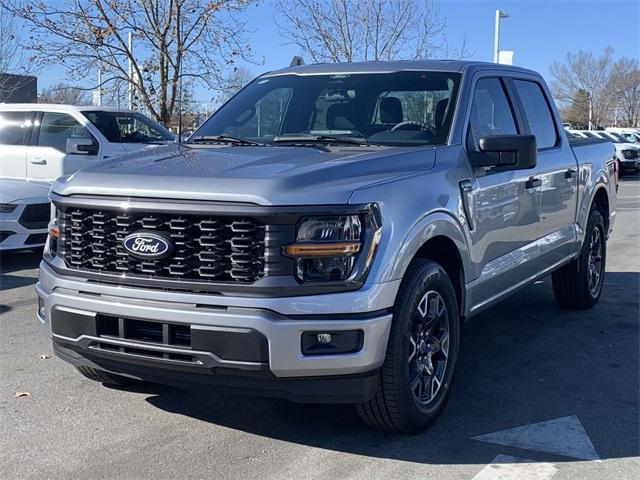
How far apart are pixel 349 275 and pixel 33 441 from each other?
1873mm

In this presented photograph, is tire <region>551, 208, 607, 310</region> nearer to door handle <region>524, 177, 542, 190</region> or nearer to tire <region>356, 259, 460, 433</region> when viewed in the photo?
door handle <region>524, 177, 542, 190</region>

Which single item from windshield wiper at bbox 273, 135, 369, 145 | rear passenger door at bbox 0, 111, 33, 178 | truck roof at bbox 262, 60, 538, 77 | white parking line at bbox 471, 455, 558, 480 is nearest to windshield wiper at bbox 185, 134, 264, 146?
windshield wiper at bbox 273, 135, 369, 145

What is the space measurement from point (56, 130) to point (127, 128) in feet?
3.41

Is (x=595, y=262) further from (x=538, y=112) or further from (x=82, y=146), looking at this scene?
(x=82, y=146)

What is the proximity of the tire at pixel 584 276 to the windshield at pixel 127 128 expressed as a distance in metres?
7.12

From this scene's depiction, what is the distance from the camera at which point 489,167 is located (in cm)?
479

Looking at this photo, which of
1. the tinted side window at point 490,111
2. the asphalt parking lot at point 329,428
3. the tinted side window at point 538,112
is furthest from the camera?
the tinted side window at point 538,112

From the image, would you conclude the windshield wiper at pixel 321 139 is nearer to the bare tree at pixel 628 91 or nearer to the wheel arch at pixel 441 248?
the wheel arch at pixel 441 248

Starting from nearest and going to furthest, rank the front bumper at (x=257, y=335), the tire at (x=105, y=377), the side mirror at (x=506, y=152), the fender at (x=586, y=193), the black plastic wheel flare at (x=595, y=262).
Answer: the front bumper at (x=257, y=335)
the side mirror at (x=506, y=152)
the tire at (x=105, y=377)
the fender at (x=586, y=193)
the black plastic wheel flare at (x=595, y=262)

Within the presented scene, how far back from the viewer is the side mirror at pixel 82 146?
9539 mm

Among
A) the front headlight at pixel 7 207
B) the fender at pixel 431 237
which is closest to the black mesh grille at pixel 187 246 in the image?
the fender at pixel 431 237

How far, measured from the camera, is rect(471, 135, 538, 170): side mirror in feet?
14.6

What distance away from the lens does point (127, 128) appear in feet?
39.7

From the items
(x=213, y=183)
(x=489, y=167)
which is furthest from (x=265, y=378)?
(x=489, y=167)
